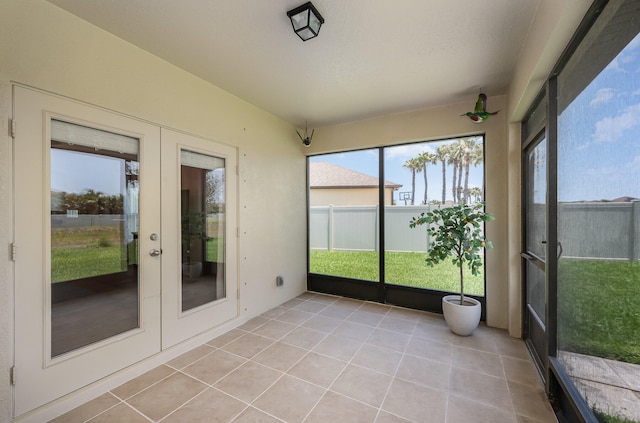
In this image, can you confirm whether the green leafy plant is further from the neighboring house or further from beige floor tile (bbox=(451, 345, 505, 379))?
the neighboring house

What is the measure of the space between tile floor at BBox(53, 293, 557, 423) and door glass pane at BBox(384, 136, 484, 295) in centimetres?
74

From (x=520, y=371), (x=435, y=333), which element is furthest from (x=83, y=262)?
(x=520, y=371)

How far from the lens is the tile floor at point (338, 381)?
5.65 feet

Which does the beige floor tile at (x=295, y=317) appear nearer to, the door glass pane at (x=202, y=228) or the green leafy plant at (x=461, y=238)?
the door glass pane at (x=202, y=228)

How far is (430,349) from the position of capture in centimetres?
254

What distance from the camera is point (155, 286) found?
232 centimetres

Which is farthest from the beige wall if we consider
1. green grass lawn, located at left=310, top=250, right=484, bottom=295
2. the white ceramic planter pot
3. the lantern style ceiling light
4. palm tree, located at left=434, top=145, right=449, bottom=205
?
the white ceramic planter pot

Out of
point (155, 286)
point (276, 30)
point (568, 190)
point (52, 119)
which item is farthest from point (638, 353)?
point (52, 119)

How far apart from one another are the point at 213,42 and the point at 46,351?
2.50m

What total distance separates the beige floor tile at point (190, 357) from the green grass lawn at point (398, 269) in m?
2.13

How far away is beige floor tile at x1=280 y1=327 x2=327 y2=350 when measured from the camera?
2645 mm

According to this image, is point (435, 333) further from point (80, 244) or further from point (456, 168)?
point (80, 244)

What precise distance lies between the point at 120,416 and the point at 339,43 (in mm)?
3095

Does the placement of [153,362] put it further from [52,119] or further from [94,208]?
[52,119]
